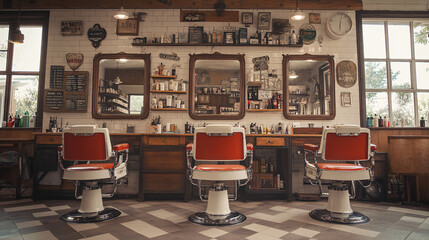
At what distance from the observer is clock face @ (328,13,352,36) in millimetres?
4441

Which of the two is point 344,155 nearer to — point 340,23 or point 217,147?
point 217,147

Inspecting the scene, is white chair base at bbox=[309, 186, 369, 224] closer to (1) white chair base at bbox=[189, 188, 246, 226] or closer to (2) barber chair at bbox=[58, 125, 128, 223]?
(1) white chair base at bbox=[189, 188, 246, 226]

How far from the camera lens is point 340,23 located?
4.47 m

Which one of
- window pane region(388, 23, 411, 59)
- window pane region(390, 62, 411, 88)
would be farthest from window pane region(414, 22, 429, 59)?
window pane region(390, 62, 411, 88)

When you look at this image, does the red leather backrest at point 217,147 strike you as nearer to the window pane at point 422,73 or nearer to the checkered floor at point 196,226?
the checkered floor at point 196,226

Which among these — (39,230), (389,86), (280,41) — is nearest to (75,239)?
(39,230)

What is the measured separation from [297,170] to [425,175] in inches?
66.3

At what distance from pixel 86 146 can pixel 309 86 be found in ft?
11.3

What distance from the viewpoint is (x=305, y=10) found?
458 cm

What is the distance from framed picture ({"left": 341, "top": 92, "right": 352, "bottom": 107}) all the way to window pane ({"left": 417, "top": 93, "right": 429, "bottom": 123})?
1.27 meters

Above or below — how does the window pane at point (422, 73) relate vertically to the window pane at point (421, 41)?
below

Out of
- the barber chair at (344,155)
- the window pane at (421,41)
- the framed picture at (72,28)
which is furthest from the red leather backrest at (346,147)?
the framed picture at (72,28)

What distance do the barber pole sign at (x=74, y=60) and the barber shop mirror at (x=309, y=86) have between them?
3.46 metres

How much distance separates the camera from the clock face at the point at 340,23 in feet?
14.6
